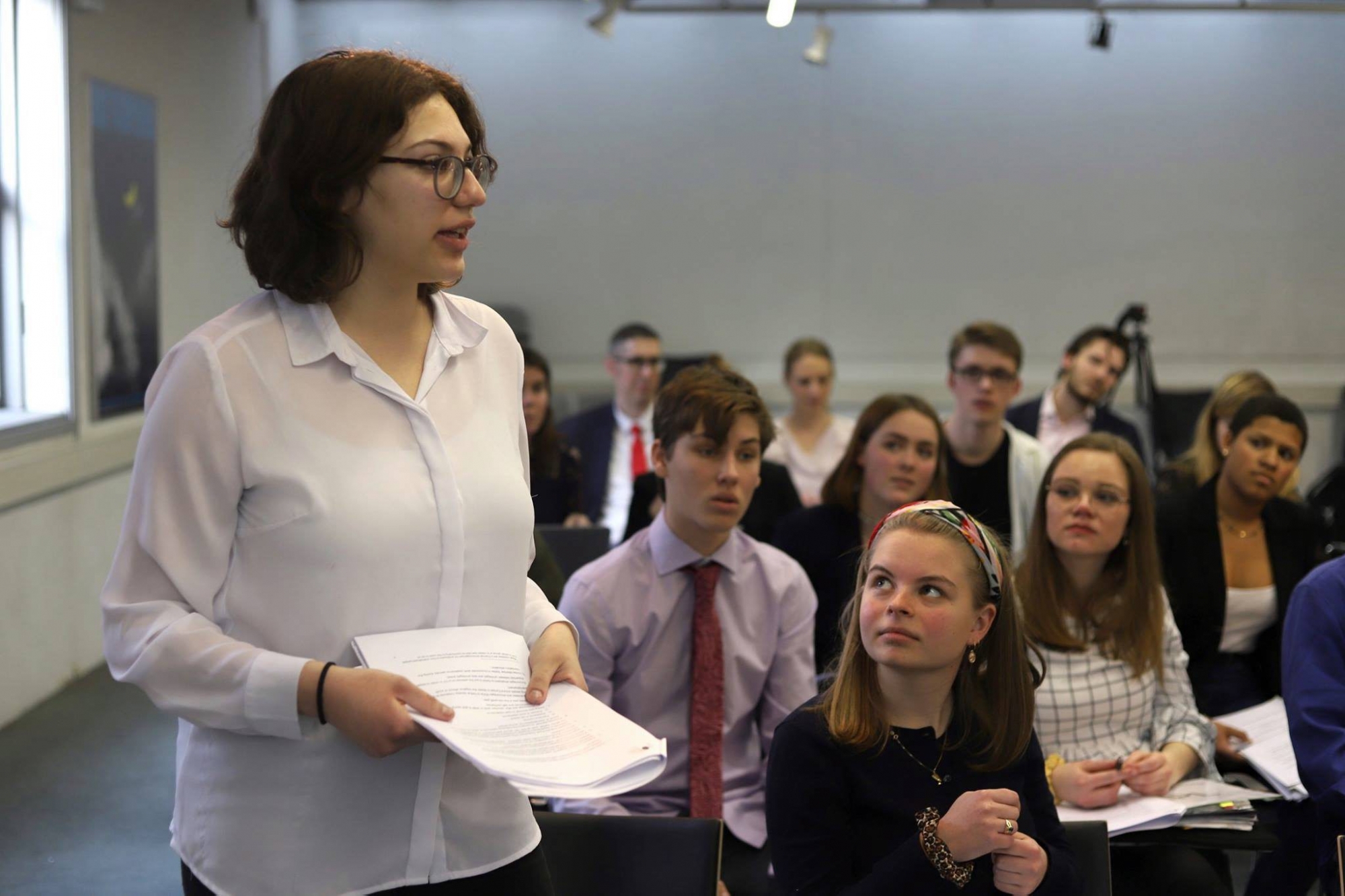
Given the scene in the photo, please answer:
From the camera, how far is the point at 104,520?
526 centimetres

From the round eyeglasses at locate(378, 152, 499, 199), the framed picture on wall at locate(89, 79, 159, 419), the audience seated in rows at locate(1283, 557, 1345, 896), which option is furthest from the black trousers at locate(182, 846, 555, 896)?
the framed picture on wall at locate(89, 79, 159, 419)

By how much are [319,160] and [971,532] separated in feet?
3.48

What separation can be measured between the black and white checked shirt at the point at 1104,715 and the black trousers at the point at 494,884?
4.85 ft

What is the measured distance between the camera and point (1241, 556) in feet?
10.7

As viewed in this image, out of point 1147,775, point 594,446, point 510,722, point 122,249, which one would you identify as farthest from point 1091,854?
point 122,249

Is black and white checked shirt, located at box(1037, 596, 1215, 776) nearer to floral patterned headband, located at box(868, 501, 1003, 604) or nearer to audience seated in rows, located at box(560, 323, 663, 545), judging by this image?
floral patterned headband, located at box(868, 501, 1003, 604)

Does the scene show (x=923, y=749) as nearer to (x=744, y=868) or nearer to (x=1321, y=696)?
(x=744, y=868)

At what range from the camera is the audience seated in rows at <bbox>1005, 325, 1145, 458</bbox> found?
5.55 m

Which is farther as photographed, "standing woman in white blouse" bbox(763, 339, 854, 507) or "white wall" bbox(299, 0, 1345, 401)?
"white wall" bbox(299, 0, 1345, 401)

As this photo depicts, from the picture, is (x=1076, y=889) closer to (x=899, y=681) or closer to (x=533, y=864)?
(x=899, y=681)

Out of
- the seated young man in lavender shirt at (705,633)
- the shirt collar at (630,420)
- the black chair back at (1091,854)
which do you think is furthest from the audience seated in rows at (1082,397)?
the black chair back at (1091,854)

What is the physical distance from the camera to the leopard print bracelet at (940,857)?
5.41 ft

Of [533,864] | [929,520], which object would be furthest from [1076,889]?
[533,864]

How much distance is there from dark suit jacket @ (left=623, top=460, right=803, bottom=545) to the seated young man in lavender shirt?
44.4 inches
